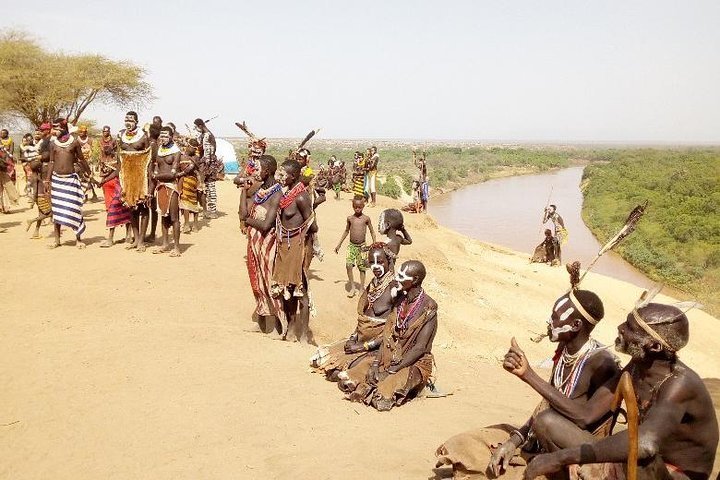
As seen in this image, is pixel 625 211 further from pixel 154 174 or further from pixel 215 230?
pixel 154 174

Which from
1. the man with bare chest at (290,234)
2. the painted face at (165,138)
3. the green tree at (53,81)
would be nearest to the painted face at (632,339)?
the man with bare chest at (290,234)

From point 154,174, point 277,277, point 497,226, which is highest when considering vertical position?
point 154,174

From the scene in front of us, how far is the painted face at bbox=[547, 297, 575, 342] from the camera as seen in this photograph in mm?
3336

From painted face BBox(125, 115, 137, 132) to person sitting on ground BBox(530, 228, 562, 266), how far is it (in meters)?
11.2

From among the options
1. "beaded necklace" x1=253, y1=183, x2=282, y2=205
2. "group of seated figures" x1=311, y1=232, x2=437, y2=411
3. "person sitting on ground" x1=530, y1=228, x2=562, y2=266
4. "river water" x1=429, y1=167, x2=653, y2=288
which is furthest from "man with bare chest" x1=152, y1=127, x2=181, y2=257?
"river water" x1=429, y1=167, x2=653, y2=288

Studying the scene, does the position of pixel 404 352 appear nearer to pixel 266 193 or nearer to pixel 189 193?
pixel 266 193

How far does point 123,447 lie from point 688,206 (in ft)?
94.8

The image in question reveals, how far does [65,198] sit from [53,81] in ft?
71.7

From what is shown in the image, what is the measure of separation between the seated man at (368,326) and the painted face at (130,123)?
510 cm

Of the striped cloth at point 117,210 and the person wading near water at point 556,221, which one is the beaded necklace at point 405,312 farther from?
the person wading near water at point 556,221

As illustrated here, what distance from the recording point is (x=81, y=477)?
11.6ft

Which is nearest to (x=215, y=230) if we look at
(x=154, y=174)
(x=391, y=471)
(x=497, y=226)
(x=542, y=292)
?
(x=154, y=174)

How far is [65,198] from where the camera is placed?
905 cm

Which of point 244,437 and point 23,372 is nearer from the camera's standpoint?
point 244,437
